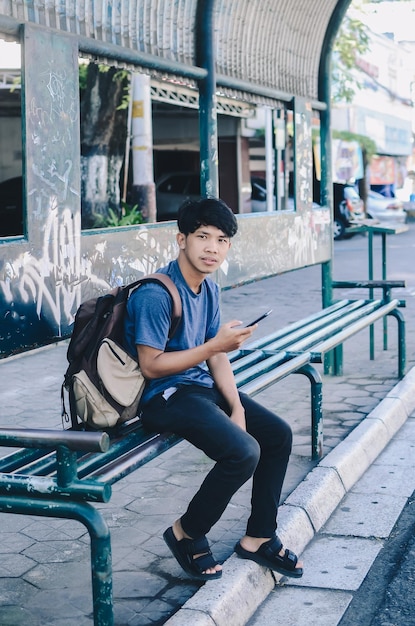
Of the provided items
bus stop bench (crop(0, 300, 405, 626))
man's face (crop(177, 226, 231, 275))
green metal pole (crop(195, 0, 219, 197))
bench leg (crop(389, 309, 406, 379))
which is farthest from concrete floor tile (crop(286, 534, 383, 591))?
bench leg (crop(389, 309, 406, 379))

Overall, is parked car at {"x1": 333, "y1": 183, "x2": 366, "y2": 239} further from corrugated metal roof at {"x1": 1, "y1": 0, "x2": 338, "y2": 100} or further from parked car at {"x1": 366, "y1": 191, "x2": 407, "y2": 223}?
corrugated metal roof at {"x1": 1, "y1": 0, "x2": 338, "y2": 100}

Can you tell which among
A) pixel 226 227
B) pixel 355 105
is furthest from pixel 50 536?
pixel 355 105

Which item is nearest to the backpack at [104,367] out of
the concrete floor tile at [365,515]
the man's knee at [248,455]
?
the man's knee at [248,455]

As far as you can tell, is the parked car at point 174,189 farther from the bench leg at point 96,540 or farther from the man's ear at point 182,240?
the bench leg at point 96,540

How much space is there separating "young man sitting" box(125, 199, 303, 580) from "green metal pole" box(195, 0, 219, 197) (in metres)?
1.95

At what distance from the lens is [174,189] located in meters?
21.2

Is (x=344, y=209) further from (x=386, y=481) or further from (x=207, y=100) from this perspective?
(x=386, y=481)

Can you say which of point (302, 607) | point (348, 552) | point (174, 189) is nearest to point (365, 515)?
point (348, 552)

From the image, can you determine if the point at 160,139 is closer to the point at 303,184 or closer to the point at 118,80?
the point at 118,80

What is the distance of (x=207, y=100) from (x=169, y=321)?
2597mm

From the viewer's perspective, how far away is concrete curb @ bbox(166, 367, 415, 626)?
11.2 feet

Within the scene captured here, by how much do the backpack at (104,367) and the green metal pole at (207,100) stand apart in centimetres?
223

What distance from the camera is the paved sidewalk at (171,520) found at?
11.3 ft

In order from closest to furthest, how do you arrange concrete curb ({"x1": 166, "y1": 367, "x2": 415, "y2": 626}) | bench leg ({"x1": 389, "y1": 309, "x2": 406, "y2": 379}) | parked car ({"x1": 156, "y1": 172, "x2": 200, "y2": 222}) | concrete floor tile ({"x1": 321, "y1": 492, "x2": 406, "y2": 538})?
concrete curb ({"x1": 166, "y1": 367, "x2": 415, "y2": 626}) → concrete floor tile ({"x1": 321, "y1": 492, "x2": 406, "y2": 538}) → bench leg ({"x1": 389, "y1": 309, "x2": 406, "y2": 379}) → parked car ({"x1": 156, "y1": 172, "x2": 200, "y2": 222})
